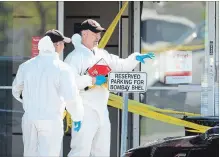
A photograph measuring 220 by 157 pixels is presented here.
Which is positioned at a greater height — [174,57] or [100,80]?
[174,57]

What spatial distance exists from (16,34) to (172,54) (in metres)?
2.22

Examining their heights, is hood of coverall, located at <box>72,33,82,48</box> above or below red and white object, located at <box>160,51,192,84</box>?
above

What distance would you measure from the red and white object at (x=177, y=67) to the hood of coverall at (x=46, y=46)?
7.69ft

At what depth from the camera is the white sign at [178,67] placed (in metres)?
9.78

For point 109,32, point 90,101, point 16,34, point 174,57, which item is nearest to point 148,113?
point 174,57

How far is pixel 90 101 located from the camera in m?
8.34

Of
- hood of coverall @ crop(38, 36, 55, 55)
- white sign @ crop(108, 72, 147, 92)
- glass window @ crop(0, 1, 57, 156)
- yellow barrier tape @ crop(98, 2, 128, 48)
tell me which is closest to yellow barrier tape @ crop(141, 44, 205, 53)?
yellow barrier tape @ crop(98, 2, 128, 48)

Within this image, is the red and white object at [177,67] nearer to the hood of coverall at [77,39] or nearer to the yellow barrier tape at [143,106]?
the yellow barrier tape at [143,106]

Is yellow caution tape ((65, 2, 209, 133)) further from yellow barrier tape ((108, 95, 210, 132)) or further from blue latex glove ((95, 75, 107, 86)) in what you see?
blue latex glove ((95, 75, 107, 86))

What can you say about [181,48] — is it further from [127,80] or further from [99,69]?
[127,80]

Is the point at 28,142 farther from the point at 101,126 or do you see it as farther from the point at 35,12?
the point at 35,12

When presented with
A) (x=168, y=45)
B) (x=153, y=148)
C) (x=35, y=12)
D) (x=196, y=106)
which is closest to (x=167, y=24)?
(x=168, y=45)

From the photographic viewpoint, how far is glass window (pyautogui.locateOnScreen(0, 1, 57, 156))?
32.1 ft

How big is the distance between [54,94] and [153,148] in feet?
5.42
